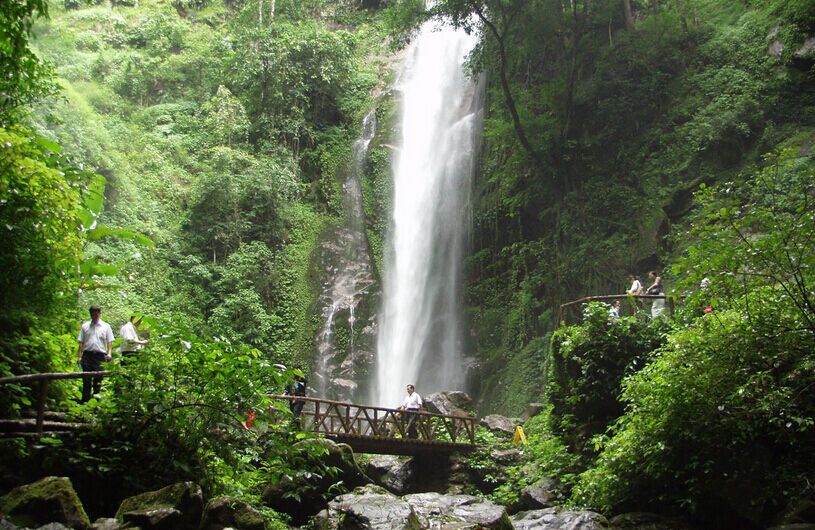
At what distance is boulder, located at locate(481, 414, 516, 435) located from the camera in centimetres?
1534

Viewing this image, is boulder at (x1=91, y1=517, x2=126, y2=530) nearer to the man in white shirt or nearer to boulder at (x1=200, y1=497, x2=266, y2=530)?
boulder at (x1=200, y1=497, x2=266, y2=530)

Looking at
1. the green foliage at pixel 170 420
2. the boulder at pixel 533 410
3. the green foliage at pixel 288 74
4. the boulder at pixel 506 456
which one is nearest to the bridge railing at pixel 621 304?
the boulder at pixel 533 410

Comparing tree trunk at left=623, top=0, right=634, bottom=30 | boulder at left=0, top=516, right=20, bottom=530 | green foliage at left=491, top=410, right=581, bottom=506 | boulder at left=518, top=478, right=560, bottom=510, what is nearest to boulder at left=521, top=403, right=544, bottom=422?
green foliage at left=491, top=410, right=581, bottom=506

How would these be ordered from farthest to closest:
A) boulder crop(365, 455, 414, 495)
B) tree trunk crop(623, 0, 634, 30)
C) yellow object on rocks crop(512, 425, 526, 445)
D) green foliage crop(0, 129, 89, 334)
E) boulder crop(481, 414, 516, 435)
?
tree trunk crop(623, 0, 634, 30), boulder crop(481, 414, 516, 435), yellow object on rocks crop(512, 425, 526, 445), boulder crop(365, 455, 414, 495), green foliage crop(0, 129, 89, 334)

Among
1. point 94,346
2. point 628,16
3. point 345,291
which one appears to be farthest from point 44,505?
point 628,16

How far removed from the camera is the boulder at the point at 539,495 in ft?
37.3

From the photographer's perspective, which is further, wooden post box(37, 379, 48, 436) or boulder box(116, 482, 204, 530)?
wooden post box(37, 379, 48, 436)

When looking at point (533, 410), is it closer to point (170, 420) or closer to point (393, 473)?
point (393, 473)

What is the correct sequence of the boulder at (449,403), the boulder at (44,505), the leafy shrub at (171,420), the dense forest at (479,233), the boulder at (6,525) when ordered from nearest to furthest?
the boulder at (6,525), the boulder at (44,505), the leafy shrub at (171,420), the dense forest at (479,233), the boulder at (449,403)

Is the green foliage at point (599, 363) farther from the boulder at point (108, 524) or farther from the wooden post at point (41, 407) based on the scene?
the wooden post at point (41, 407)

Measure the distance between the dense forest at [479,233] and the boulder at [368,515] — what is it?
270mm

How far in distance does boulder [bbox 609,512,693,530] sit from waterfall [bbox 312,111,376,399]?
11037 millimetres

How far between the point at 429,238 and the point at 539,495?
11.5m

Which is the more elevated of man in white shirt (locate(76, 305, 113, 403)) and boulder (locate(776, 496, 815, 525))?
man in white shirt (locate(76, 305, 113, 403))
